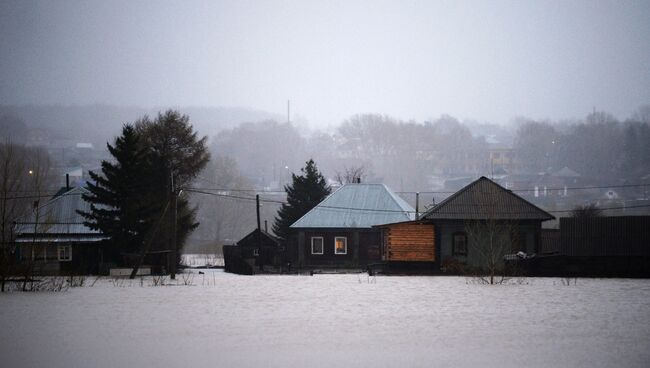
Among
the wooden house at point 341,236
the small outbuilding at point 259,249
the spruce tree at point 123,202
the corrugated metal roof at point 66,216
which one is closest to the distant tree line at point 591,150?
the wooden house at point 341,236

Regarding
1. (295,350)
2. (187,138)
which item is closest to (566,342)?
(295,350)

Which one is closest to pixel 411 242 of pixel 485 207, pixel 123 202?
pixel 485 207

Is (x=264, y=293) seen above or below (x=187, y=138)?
below

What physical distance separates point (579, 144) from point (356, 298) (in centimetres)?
14095

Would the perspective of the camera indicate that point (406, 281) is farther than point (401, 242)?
No

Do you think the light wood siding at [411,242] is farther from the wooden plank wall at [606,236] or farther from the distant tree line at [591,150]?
the distant tree line at [591,150]

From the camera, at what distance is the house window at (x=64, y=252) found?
51531 mm

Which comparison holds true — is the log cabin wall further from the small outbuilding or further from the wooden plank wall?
the small outbuilding

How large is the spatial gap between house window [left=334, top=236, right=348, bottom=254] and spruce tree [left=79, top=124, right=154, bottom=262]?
16.1 meters

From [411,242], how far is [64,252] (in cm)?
2471

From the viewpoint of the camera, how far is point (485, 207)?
48.0 m

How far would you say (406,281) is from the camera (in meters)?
40.9

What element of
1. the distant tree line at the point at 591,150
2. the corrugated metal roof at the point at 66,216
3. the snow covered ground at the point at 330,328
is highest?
the distant tree line at the point at 591,150

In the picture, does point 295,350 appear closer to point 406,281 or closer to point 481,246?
point 406,281
